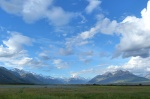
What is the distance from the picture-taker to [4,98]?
41.8 m

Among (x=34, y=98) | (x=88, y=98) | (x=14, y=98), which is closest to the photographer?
(x=14, y=98)

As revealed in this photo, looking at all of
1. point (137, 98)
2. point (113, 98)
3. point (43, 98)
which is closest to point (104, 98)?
point (113, 98)

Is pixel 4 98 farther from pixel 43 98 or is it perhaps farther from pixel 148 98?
pixel 148 98

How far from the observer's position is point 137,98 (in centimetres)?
4975

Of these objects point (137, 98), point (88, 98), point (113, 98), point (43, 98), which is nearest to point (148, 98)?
point (137, 98)

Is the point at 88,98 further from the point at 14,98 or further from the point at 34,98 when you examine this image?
the point at 14,98

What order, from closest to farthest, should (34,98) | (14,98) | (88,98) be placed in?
(14,98), (34,98), (88,98)

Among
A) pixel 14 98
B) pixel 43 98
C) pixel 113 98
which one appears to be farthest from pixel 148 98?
pixel 14 98

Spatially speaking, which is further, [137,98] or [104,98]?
[137,98]

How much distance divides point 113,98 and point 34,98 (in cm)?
1472

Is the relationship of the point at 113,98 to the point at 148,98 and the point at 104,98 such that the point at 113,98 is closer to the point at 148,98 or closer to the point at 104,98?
the point at 104,98

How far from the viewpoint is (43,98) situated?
44.5 m

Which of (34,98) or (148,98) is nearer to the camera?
(34,98)

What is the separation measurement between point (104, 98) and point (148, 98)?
9.86 metres
